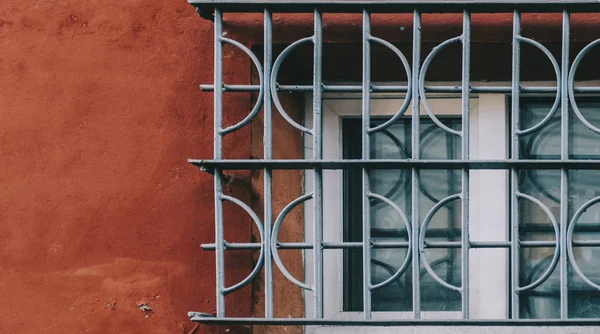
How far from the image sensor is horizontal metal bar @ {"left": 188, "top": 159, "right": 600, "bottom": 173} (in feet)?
7.72

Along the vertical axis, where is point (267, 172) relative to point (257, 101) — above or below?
below

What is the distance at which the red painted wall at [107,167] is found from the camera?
256cm

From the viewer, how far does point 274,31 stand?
8.45 ft

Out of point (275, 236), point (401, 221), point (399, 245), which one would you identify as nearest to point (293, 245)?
point (275, 236)

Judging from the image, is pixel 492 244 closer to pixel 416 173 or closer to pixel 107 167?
pixel 416 173

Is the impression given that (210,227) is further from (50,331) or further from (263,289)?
(50,331)

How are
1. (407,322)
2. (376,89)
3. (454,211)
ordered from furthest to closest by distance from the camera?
(454,211), (376,89), (407,322)

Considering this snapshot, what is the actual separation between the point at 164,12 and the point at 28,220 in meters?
0.93

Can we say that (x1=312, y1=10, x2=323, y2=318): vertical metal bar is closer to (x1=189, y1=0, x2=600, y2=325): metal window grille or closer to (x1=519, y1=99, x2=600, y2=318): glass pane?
(x1=189, y1=0, x2=600, y2=325): metal window grille

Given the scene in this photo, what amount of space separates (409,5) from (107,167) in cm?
125

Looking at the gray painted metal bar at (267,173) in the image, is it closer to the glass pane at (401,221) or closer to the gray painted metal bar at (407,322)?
the gray painted metal bar at (407,322)

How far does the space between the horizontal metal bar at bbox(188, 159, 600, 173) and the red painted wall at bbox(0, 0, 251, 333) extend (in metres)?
0.20

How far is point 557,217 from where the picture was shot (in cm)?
280

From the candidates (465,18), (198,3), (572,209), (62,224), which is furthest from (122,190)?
(572,209)
